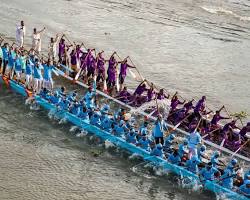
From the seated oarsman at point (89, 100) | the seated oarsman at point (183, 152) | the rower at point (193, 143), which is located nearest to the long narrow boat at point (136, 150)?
the seated oarsman at point (183, 152)

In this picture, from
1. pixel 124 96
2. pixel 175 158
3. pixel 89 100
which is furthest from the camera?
pixel 124 96

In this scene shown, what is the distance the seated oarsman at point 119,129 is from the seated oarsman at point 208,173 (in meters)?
3.65

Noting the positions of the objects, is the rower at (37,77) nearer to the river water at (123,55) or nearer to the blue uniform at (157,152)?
the river water at (123,55)

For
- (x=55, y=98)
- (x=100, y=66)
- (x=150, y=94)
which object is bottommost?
(x=55, y=98)

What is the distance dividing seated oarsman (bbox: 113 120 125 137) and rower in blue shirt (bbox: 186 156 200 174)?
302 centimetres

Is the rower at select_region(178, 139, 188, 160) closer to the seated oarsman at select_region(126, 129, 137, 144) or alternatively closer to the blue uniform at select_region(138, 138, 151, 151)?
the blue uniform at select_region(138, 138, 151, 151)

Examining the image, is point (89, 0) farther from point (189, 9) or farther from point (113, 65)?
point (113, 65)

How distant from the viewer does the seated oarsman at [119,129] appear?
717 inches

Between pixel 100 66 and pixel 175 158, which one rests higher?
pixel 100 66

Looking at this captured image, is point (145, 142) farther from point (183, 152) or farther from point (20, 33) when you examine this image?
point (20, 33)

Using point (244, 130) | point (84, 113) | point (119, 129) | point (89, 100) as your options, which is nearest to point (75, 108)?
point (84, 113)

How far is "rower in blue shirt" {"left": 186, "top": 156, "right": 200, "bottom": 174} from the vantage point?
1653 centimetres

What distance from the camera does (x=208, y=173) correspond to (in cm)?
Answer: 1614

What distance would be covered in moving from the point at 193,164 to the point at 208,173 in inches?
26.8
